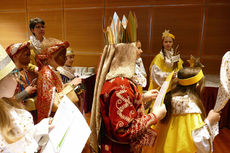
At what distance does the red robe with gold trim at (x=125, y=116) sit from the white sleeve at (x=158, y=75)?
212 centimetres

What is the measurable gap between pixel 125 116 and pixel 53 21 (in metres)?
4.90

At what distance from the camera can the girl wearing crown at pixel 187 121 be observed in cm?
120

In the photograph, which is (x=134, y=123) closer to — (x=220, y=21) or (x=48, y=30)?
(x=220, y=21)

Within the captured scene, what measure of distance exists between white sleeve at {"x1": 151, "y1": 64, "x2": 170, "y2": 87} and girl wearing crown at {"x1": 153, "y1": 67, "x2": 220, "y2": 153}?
169 centimetres

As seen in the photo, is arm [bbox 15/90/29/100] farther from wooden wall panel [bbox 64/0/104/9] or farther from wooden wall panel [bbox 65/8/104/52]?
wooden wall panel [bbox 64/0/104/9]

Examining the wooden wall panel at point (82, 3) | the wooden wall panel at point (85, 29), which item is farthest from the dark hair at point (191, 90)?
the wooden wall panel at point (82, 3)

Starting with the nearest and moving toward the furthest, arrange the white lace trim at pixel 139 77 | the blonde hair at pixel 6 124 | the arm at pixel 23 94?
the blonde hair at pixel 6 124 → the white lace trim at pixel 139 77 → the arm at pixel 23 94

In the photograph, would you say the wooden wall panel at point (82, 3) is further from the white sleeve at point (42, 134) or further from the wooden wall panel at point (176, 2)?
the white sleeve at point (42, 134)

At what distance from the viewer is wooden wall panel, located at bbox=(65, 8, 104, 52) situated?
4738mm

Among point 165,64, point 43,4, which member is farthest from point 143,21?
point 43,4

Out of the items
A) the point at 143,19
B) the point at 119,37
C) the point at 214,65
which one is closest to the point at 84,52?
the point at 143,19

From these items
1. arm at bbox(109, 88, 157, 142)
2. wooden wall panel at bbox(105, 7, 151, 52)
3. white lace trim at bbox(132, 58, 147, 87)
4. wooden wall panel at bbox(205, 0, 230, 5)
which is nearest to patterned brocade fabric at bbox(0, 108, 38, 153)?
arm at bbox(109, 88, 157, 142)

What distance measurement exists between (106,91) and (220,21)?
4.15m

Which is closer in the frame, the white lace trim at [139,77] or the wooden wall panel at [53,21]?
the white lace trim at [139,77]
